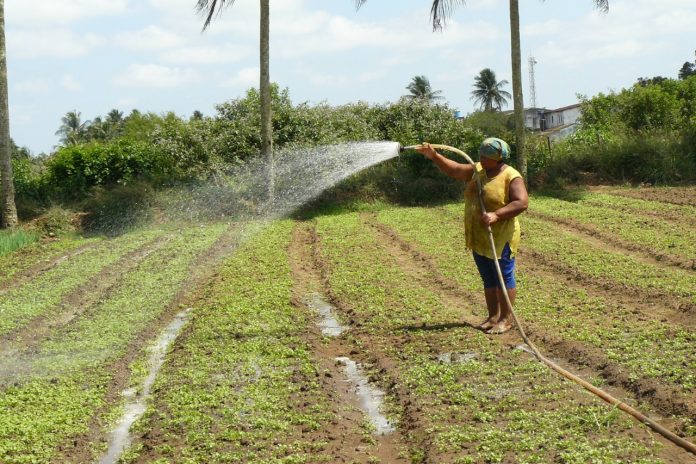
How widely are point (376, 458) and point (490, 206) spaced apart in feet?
10.1

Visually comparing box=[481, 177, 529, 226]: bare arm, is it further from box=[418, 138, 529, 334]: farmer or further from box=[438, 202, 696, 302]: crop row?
box=[438, 202, 696, 302]: crop row

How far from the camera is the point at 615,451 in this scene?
4508mm

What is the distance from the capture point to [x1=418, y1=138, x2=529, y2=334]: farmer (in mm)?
7129

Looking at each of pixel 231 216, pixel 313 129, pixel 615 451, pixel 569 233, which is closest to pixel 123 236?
pixel 231 216

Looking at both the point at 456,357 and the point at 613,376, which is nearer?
the point at 613,376

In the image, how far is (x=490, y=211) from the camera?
7230 millimetres

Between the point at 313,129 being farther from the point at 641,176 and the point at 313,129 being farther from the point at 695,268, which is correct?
the point at 695,268

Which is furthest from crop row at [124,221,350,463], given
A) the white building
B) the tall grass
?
the white building

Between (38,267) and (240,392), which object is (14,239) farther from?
(240,392)

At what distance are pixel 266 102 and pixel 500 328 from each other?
1210 cm

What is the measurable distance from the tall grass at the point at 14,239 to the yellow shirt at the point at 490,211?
10240mm

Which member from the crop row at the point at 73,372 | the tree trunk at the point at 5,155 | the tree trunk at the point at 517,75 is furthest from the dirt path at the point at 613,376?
the tree trunk at the point at 5,155

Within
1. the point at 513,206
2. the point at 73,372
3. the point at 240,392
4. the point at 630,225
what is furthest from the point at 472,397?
the point at 630,225

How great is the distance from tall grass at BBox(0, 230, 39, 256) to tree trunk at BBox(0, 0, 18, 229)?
0.77 meters
